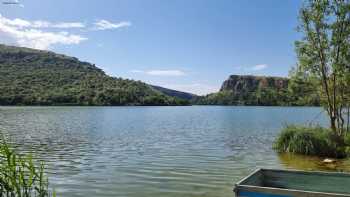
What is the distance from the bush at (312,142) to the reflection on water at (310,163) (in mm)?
608

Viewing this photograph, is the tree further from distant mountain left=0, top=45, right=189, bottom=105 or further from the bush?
distant mountain left=0, top=45, right=189, bottom=105

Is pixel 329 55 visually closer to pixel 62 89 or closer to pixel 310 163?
pixel 310 163

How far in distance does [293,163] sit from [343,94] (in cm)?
687

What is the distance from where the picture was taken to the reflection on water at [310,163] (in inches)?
698

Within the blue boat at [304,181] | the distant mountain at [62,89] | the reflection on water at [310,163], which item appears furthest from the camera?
the distant mountain at [62,89]

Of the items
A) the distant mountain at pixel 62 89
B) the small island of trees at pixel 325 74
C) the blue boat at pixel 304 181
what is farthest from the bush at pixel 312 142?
the distant mountain at pixel 62 89

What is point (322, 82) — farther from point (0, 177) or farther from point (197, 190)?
point (0, 177)

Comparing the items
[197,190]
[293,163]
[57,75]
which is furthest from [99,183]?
[57,75]

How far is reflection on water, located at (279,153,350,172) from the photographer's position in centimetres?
1772

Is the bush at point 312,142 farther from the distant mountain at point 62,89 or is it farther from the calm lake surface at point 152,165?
the distant mountain at point 62,89

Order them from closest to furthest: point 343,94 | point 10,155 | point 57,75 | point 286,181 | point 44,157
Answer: point 10,155, point 286,181, point 44,157, point 343,94, point 57,75

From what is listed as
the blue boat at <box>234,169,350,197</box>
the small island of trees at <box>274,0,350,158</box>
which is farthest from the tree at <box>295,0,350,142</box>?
the blue boat at <box>234,169,350,197</box>

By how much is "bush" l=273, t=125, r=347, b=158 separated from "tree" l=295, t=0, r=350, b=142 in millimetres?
701

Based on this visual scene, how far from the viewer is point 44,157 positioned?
21.5 meters
